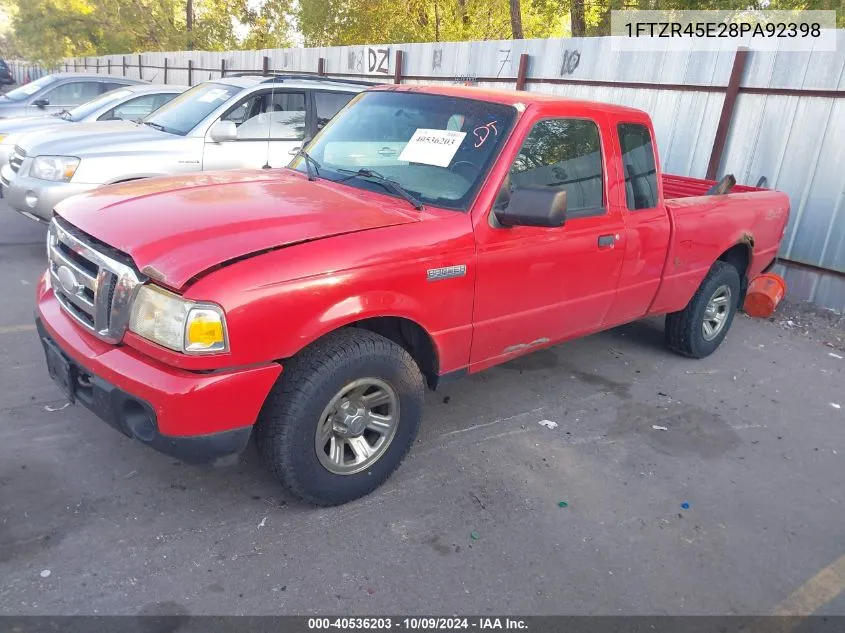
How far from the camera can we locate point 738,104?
7363mm

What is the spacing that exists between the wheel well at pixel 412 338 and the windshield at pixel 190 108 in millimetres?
4467

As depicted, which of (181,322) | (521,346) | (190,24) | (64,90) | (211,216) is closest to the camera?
(181,322)

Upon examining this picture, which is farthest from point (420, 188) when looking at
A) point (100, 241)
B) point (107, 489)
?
point (107, 489)

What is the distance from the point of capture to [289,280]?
2.65 metres

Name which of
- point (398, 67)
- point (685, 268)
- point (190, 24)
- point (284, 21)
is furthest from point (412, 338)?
point (190, 24)

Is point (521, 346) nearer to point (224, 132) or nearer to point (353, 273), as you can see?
point (353, 273)

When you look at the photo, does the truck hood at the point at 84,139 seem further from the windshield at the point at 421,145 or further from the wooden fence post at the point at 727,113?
the wooden fence post at the point at 727,113

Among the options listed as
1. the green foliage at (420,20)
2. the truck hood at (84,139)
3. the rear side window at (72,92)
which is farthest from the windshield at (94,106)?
the green foliage at (420,20)

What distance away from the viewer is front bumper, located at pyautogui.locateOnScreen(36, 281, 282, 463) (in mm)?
2539

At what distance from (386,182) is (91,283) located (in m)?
1.52

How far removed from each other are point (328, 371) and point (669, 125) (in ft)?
22.4

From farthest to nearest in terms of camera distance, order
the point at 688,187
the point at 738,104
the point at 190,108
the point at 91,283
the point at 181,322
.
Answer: the point at 738,104 → the point at 190,108 → the point at 688,187 → the point at 91,283 → the point at 181,322

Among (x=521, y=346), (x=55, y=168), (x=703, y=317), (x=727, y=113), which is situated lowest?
(x=703, y=317)

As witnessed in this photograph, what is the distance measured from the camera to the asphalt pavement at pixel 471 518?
2654 mm
